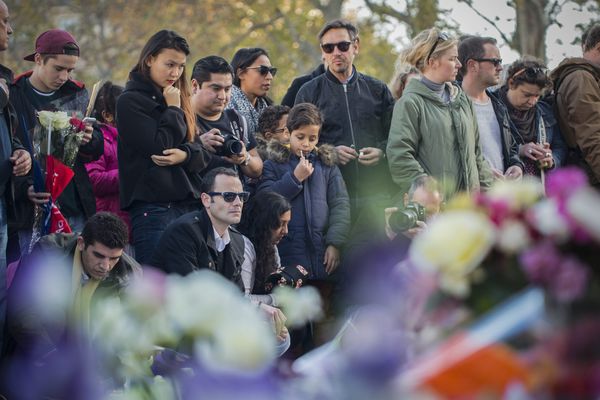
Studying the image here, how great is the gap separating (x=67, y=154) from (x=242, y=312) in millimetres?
4344

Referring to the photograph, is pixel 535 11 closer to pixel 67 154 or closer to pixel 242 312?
pixel 67 154

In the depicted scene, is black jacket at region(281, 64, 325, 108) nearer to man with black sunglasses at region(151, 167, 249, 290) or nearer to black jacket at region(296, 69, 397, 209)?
black jacket at region(296, 69, 397, 209)

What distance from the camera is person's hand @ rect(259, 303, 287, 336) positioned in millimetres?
5781

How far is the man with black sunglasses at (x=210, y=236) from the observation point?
599cm

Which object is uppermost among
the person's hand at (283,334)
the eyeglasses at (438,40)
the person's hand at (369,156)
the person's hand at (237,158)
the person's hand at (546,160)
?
the eyeglasses at (438,40)

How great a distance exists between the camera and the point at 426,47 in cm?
699

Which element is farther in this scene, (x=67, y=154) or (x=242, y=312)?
(x=67, y=154)

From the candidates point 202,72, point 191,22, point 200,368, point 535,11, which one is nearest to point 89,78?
point 191,22

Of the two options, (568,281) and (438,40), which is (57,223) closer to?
(438,40)

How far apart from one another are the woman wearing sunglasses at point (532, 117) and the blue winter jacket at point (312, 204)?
4.78ft

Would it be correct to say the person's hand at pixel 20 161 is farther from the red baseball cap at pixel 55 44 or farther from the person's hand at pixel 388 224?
the person's hand at pixel 388 224

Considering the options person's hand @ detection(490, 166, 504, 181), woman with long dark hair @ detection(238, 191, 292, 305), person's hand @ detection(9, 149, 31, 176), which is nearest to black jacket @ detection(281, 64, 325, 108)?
woman with long dark hair @ detection(238, 191, 292, 305)

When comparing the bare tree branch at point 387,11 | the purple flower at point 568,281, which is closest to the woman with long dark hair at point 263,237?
the purple flower at point 568,281

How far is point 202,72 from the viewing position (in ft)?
22.0
